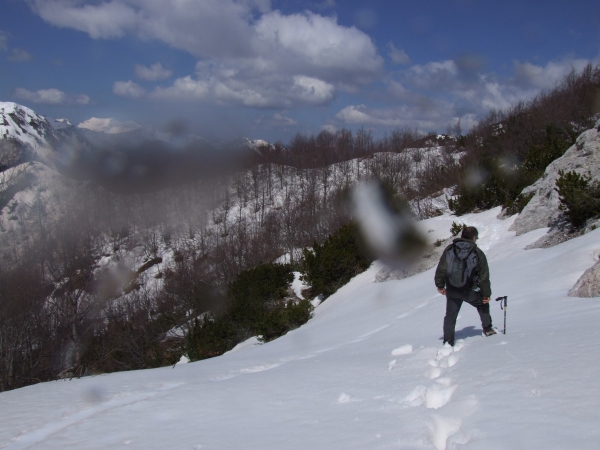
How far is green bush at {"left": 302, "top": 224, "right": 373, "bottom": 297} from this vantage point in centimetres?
1958

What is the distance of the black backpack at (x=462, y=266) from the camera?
545 cm

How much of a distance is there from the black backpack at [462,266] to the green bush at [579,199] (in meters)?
7.53

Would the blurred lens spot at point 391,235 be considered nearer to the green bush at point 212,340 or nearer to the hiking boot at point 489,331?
the green bush at point 212,340

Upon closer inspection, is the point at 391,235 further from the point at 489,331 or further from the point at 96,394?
the point at 96,394

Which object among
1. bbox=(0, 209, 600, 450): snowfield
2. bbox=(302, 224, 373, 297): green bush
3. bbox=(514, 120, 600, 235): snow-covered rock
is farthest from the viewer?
bbox=(302, 224, 373, 297): green bush

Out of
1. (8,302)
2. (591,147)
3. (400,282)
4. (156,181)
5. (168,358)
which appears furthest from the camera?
→ (156,181)

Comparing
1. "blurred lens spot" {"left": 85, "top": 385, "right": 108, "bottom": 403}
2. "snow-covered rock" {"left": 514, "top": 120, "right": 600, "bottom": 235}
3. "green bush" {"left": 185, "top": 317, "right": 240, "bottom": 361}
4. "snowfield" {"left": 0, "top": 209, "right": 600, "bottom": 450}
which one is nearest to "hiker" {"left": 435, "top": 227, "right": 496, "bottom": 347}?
"snowfield" {"left": 0, "top": 209, "right": 600, "bottom": 450}

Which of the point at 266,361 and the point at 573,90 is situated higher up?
the point at 573,90

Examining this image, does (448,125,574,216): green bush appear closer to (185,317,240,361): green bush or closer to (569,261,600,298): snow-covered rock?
(569,261,600,298): snow-covered rock

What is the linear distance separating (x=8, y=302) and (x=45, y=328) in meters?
2.54

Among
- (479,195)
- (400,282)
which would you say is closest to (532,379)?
(400,282)

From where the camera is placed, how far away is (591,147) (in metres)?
14.1

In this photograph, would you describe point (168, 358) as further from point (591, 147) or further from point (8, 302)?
point (591, 147)

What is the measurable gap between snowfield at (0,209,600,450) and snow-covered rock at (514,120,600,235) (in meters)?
6.43
